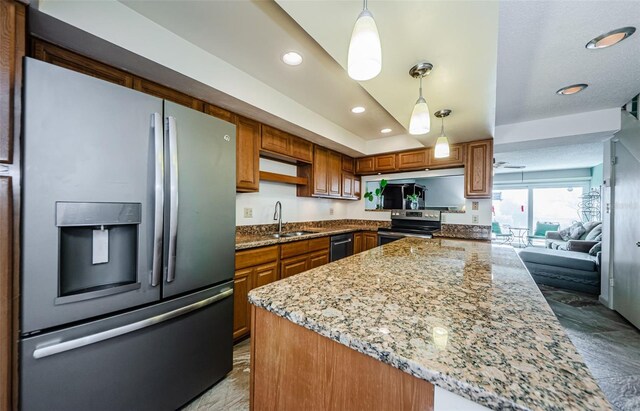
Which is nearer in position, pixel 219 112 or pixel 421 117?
pixel 421 117

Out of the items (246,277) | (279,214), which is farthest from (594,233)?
(246,277)

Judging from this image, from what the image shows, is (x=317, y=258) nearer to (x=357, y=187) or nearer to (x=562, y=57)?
(x=357, y=187)

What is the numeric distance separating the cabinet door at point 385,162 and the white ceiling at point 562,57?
1.53 meters

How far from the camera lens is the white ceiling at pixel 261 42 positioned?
1490 millimetres

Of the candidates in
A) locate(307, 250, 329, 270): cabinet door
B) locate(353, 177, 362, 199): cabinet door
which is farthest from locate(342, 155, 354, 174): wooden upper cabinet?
locate(307, 250, 329, 270): cabinet door

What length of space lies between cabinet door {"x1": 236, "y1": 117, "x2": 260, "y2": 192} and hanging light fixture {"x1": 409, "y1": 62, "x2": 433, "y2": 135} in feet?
5.29

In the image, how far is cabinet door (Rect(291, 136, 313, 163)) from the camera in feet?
10.2

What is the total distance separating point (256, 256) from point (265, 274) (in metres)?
0.23

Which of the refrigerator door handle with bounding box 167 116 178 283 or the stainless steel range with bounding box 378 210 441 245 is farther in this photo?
the stainless steel range with bounding box 378 210 441 245

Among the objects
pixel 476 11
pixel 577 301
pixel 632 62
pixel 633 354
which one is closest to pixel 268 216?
pixel 476 11

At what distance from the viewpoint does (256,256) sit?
2203 millimetres

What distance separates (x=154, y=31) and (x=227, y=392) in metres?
2.46

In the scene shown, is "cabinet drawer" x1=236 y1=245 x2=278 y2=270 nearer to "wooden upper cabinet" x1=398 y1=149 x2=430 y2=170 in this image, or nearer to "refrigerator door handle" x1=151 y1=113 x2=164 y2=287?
"refrigerator door handle" x1=151 y1=113 x2=164 y2=287

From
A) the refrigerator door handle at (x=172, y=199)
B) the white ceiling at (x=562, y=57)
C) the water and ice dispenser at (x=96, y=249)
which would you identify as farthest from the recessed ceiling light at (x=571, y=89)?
the water and ice dispenser at (x=96, y=249)
